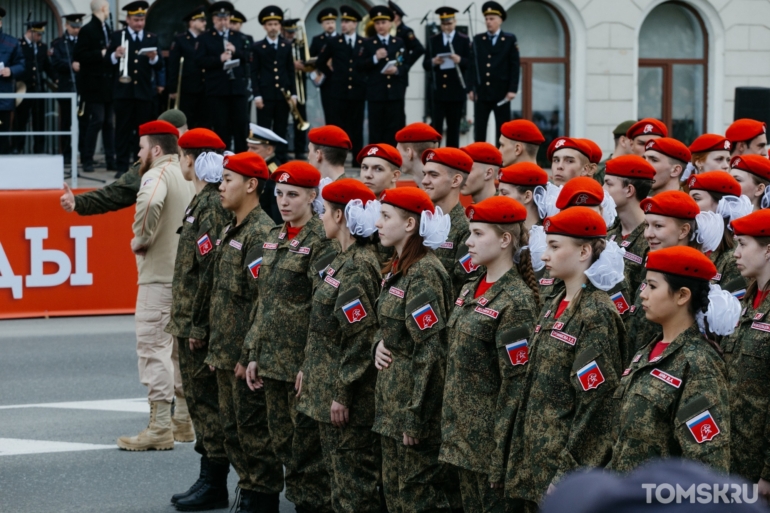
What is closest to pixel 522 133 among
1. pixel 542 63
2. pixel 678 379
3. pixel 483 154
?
pixel 483 154

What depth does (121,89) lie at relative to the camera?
1695 cm

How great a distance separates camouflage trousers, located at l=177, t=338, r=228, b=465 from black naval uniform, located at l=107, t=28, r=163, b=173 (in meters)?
9.47

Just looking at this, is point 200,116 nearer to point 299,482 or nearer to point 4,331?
point 4,331

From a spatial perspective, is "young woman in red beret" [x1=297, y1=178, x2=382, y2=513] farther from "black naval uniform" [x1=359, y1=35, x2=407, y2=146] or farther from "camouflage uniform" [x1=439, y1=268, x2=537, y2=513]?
"black naval uniform" [x1=359, y1=35, x2=407, y2=146]

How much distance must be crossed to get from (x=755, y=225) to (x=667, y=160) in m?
2.60

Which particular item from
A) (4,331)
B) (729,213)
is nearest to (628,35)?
(4,331)

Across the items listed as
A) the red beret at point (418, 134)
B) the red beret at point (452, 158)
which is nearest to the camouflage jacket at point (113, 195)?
the red beret at point (418, 134)

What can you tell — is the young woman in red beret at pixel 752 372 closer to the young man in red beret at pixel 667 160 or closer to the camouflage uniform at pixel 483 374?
the camouflage uniform at pixel 483 374

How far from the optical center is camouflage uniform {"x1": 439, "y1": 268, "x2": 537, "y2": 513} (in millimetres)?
5453

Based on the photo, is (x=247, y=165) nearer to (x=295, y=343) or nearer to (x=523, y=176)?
(x=295, y=343)

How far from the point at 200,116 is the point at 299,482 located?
11.6 metres

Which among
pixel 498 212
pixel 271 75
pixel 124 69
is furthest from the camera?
pixel 271 75

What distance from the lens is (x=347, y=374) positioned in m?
6.44

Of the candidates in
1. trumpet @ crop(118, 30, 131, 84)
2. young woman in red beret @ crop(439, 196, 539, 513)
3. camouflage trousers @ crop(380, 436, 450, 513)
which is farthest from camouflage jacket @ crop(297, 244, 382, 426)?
trumpet @ crop(118, 30, 131, 84)
